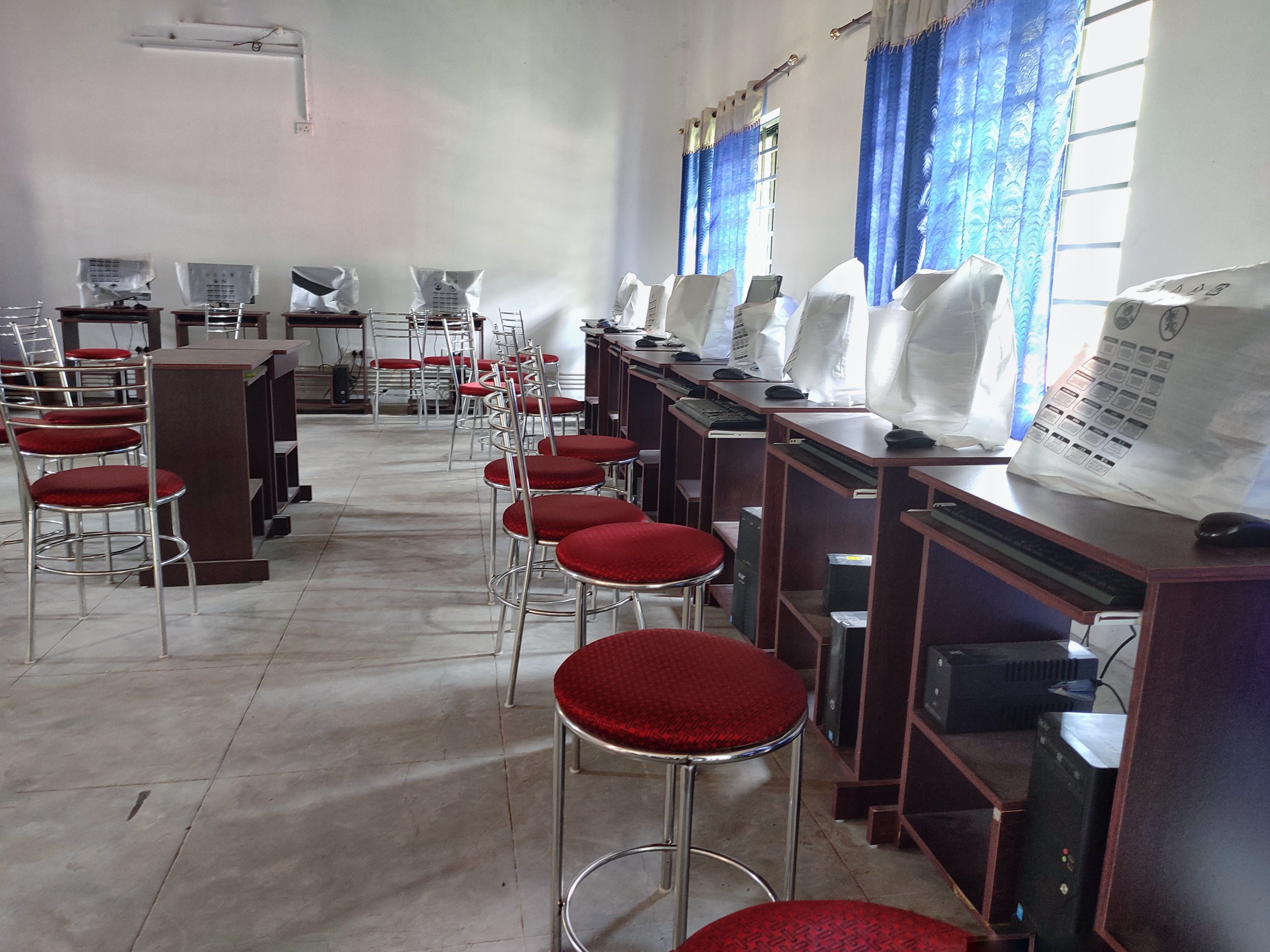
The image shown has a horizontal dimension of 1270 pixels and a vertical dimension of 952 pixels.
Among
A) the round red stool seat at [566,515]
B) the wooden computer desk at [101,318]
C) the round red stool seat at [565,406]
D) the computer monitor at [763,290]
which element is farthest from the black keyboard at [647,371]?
the wooden computer desk at [101,318]

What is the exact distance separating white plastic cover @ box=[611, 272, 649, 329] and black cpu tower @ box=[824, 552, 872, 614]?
3889 millimetres

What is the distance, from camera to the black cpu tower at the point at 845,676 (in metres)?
1.92

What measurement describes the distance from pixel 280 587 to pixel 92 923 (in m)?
1.72

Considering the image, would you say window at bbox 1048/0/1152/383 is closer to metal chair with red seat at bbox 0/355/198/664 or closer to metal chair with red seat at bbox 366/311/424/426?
metal chair with red seat at bbox 0/355/198/664

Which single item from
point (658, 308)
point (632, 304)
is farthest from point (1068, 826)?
point (632, 304)

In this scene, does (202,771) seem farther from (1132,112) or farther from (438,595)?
(1132,112)

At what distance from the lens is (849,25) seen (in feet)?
14.0

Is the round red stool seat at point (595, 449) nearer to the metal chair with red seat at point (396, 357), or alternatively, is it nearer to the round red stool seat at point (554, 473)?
the round red stool seat at point (554, 473)

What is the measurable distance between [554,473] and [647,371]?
1.56 metres

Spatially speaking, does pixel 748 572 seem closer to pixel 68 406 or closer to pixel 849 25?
pixel 68 406

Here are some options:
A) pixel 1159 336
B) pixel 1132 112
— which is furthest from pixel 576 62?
pixel 1159 336

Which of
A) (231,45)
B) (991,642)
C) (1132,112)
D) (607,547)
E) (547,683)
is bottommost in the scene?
(547,683)

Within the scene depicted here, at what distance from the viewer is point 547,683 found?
8.11ft

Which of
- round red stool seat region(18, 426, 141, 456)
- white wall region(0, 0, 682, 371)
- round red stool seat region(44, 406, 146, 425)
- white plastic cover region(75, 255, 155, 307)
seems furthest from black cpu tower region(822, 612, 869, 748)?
white plastic cover region(75, 255, 155, 307)
